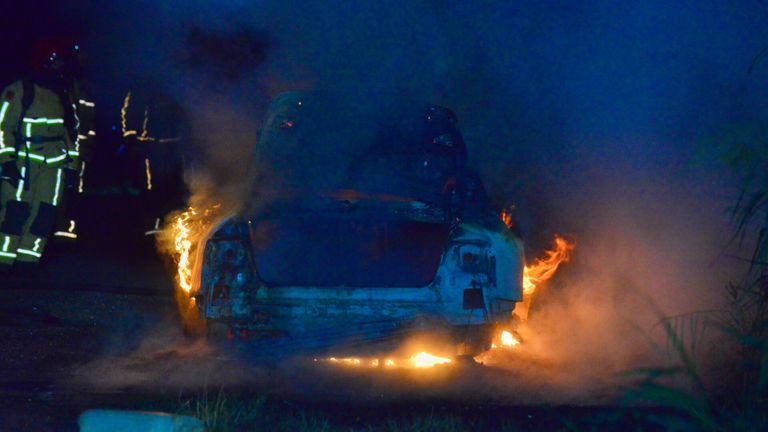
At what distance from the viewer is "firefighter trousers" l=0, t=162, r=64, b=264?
309 inches

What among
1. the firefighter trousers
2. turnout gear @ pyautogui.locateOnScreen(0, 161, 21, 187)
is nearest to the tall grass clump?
the firefighter trousers

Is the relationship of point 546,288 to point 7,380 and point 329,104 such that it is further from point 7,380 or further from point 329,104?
point 7,380

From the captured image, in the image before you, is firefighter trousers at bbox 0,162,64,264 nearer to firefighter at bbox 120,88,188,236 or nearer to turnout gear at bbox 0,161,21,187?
turnout gear at bbox 0,161,21,187

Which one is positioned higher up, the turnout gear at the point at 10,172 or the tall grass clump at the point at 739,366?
the turnout gear at the point at 10,172

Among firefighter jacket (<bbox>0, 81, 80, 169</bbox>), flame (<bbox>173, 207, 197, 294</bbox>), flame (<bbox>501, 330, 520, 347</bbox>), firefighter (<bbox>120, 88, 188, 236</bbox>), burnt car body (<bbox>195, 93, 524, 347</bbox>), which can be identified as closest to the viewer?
burnt car body (<bbox>195, 93, 524, 347</bbox>)

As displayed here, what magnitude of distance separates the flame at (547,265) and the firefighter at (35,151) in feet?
14.5

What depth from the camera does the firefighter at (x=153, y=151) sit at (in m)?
10.1

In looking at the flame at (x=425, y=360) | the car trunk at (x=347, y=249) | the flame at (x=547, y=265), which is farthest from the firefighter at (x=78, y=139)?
the flame at (x=547, y=265)

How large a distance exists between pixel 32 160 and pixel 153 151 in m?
2.67

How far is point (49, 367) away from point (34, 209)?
2.80 m

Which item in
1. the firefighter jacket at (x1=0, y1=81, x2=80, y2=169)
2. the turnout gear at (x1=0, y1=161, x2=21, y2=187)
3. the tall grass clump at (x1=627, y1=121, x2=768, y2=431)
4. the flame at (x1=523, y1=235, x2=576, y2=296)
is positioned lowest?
the tall grass clump at (x1=627, y1=121, x2=768, y2=431)

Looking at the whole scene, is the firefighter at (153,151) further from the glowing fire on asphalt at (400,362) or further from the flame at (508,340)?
the flame at (508,340)

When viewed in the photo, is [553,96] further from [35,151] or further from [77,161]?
[35,151]

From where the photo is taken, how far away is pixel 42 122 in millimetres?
7852
